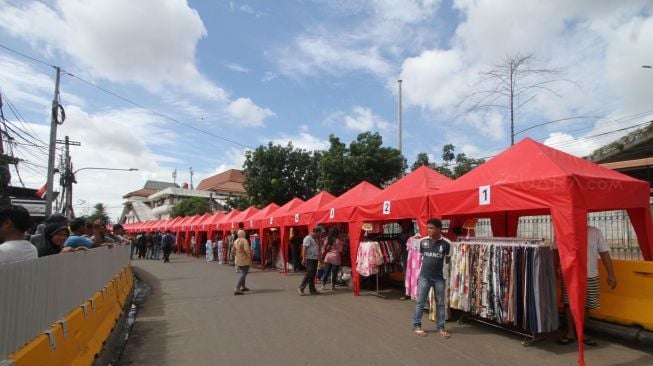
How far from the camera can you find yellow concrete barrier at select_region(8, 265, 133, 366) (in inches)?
128

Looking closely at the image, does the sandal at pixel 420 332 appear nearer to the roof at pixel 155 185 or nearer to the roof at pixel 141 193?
the roof at pixel 141 193

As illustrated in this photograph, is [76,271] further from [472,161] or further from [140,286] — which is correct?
[472,161]

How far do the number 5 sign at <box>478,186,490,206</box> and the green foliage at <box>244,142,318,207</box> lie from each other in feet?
77.1

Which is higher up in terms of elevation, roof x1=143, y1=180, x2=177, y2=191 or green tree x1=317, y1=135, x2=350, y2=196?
roof x1=143, y1=180, x2=177, y2=191

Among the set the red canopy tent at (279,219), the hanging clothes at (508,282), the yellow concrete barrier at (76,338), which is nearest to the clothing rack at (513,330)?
the hanging clothes at (508,282)

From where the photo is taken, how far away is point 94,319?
562 centimetres

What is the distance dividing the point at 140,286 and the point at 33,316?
11174mm

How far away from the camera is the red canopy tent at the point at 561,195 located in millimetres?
5219

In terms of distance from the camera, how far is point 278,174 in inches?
1189

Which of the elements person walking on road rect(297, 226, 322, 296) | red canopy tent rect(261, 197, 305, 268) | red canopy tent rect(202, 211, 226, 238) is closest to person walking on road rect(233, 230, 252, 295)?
person walking on road rect(297, 226, 322, 296)

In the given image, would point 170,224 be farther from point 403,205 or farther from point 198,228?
point 403,205

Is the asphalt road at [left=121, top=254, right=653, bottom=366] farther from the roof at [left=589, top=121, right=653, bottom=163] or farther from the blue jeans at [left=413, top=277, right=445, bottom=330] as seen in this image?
the roof at [left=589, top=121, right=653, bottom=163]

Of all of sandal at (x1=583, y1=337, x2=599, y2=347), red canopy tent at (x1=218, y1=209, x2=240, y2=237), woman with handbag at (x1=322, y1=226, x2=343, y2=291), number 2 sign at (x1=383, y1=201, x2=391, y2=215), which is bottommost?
sandal at (x1=583, y1=337, x2=599, y2=347)

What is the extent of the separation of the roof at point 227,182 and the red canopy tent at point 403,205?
191ft
